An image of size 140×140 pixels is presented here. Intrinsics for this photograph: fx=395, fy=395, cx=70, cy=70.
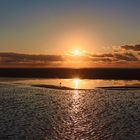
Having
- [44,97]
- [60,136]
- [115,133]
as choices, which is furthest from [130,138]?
[44,97]

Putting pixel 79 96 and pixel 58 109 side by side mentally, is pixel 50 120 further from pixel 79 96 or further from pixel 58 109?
pixel 79 96

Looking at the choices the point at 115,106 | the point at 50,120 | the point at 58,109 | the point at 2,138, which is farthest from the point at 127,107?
the point at 2,138

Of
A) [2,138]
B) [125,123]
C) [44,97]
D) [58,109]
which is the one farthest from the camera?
[44,97]

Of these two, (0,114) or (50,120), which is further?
(0,114)

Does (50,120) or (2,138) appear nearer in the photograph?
(2,138)

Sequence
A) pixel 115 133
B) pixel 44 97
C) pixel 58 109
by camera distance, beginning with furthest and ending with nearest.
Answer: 1. pixel 44 97
2. pixel 58 109
3. pixel 115 133

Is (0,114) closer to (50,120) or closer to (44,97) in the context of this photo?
(50,120)
